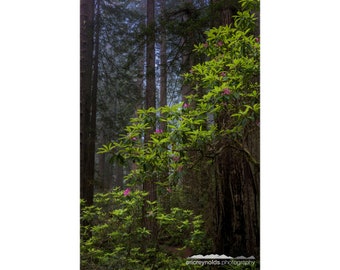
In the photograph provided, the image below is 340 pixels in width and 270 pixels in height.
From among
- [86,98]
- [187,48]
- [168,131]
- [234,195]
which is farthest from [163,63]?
[234,195]

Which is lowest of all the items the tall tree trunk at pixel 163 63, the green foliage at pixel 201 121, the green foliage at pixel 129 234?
the green foliage at pixel 129 234

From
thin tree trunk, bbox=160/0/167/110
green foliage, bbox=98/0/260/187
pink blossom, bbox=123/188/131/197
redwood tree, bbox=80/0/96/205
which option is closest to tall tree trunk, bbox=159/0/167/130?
thin tree trunk, bbox=160/0/167/110

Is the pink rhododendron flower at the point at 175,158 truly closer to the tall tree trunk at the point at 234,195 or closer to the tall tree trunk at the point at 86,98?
the tall tree trunk at the point at 234,195

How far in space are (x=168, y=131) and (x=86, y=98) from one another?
0.82 metres

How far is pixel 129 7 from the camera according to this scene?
308 centimetres

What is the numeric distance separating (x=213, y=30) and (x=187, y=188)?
4.12 feet

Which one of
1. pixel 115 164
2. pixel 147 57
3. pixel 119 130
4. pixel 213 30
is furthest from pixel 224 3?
pixel 115 164

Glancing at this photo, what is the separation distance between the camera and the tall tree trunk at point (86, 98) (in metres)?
2.87

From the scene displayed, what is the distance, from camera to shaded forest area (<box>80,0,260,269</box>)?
2.57m

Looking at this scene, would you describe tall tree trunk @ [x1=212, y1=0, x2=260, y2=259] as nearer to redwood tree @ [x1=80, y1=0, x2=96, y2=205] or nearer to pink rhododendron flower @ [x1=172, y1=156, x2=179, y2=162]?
pink rhododendron flower @ [x1=172, y1=156, x2=179, y2=162]

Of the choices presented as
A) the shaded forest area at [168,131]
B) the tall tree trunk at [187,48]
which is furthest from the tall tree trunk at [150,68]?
the tall tree trunk at [187,48]

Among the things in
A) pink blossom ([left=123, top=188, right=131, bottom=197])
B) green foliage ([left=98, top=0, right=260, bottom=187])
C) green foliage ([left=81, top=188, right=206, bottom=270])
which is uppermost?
green foliage ([left=98, top=0, right=260, bottom=187])
